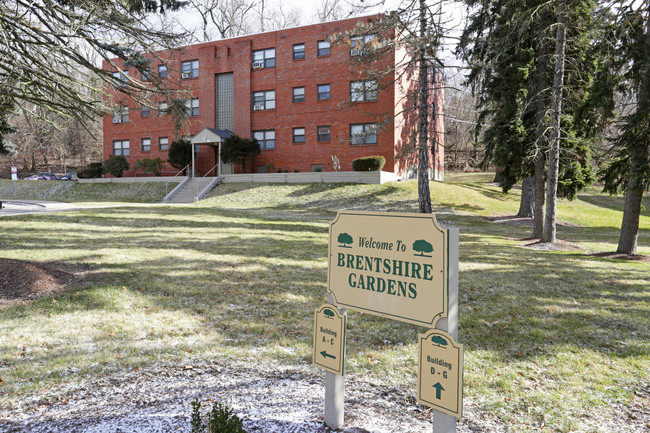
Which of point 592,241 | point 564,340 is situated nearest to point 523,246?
point 592,241

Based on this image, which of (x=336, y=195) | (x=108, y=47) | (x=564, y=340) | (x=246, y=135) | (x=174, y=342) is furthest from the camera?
(x=246, y=135)

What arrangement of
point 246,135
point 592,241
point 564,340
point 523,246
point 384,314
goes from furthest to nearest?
1. point 246,135
2. point 592,241
3. point 523,246
4. point 564,340
5. point 384,314

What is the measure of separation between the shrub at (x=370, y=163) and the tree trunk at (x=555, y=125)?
43.9ft

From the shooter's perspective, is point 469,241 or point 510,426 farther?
point 469,241

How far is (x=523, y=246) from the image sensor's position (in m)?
13.3

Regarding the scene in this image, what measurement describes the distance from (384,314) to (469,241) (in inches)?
461

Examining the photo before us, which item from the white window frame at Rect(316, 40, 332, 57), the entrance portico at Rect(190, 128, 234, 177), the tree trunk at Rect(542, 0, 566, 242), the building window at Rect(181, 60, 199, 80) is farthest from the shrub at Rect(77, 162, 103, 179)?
the tree trunk at Rect(542, 0, 566, 242)

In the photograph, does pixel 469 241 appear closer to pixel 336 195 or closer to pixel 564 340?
pixel 564 340

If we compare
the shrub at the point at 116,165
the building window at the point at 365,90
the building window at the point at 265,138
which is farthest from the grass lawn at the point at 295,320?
the shrub at the point at 116,165

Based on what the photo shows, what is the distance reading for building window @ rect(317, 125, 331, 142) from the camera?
3027cm

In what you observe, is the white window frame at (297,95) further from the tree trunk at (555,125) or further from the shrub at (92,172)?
the tree trunk at (555,125)

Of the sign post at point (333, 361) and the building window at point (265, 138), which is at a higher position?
the building window at point (265, 138)

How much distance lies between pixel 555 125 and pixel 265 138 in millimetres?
22793

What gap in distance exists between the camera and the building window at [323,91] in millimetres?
30328
